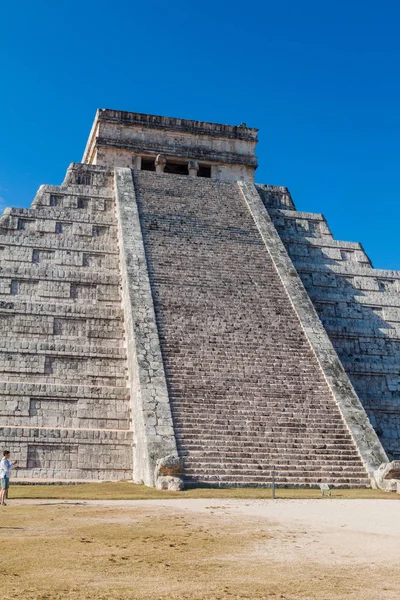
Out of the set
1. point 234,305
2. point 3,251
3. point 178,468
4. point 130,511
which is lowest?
point 130,511

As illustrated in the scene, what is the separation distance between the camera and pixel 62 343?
14.8 m

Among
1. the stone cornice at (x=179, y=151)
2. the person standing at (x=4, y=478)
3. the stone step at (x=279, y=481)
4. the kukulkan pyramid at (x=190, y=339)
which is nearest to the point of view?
the person standing at (x=4, y=478)

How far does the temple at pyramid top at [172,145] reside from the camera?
2350cm

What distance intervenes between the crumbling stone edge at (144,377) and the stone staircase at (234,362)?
0.25 metres

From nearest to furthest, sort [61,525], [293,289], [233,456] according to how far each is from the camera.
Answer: [61,525], [233,456], [293,289]

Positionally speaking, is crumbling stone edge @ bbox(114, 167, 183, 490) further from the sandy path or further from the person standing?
the person standing

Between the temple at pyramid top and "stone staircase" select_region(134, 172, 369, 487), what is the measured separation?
13.4 ft

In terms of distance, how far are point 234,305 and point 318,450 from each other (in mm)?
4691

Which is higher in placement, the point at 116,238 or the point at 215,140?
the point at 215,140

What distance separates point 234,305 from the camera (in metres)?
15.9

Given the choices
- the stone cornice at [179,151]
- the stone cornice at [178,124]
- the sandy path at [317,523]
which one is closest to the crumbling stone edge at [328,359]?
the sandy path at [317,523]

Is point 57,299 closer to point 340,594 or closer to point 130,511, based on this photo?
point 130,511

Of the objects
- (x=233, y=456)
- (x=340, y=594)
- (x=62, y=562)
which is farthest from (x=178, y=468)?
(x=340, y=594)

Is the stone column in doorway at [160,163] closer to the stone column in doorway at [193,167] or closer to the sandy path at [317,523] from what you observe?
the stone column in doorway at [193,167]
